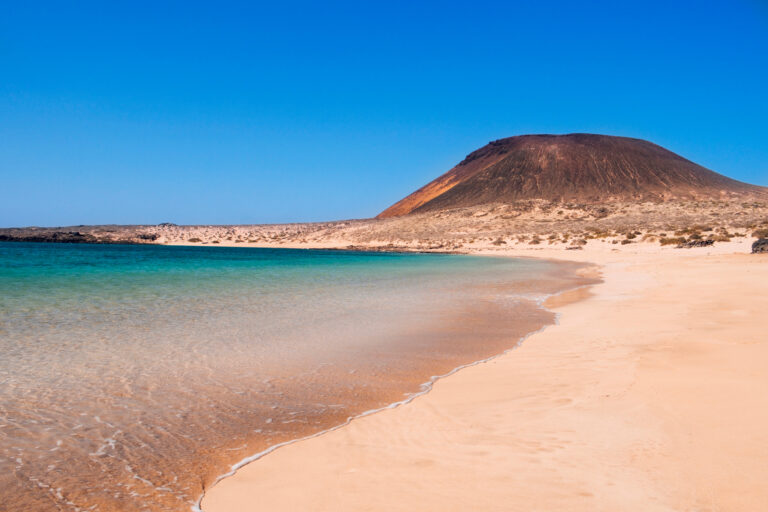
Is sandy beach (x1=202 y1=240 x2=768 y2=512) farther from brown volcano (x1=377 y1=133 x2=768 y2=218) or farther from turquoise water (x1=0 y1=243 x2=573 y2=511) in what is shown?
brown volcano (x1=377 y1=133 x2=768 y2=218)

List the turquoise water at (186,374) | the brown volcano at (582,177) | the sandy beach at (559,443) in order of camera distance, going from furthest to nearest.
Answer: the brown volcano at (582,177) → the turquoise water at (186,374) → the sandy beach at (559,443)

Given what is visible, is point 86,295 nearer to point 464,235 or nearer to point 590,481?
point 590,481

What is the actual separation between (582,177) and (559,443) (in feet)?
291

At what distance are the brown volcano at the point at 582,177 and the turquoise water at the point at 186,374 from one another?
218 ft

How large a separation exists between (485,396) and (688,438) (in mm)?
1820

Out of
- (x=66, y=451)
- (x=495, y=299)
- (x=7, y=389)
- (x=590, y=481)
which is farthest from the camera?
(x=495, y=299)

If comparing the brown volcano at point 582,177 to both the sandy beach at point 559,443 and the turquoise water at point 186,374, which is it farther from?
the sandy beach at point 559,443

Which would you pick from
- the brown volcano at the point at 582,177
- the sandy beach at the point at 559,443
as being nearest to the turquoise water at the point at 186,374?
the sandy beach at the point at 559,443

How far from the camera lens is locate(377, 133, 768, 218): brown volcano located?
77.1 meters

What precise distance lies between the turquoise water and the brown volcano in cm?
6641

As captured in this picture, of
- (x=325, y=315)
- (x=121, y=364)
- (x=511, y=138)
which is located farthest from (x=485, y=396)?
(x=511, y=138)

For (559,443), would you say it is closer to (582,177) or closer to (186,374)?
(186,374)

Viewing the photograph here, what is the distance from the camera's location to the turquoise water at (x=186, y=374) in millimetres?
3521

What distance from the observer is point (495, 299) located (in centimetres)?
1260
